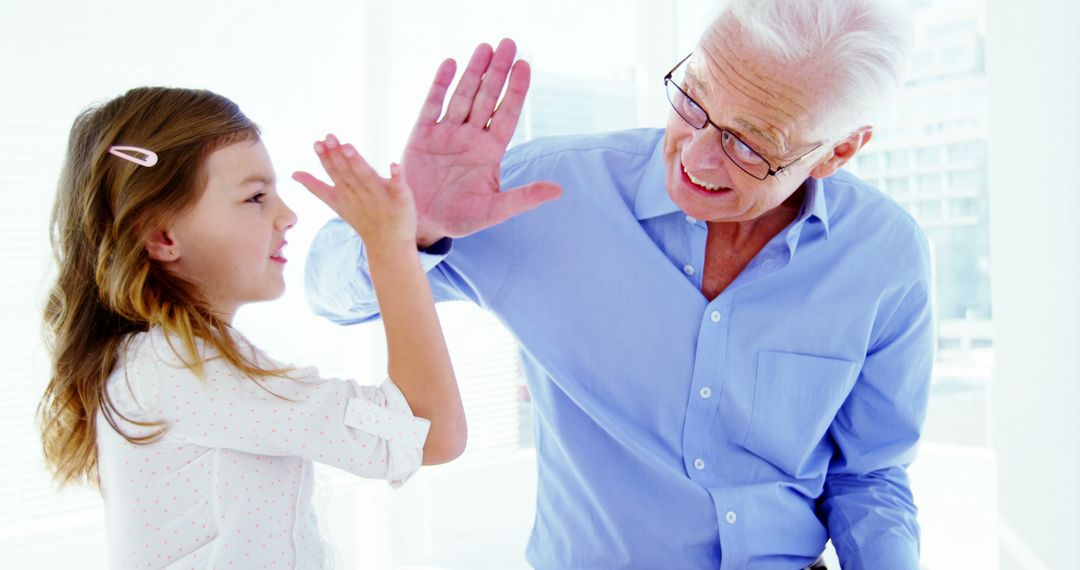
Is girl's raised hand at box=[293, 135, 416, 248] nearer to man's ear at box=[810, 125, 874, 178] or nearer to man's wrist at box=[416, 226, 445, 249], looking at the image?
man's wrist at box=[416, 226, 445, 249]

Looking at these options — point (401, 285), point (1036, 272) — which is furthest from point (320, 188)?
point (1036, 272)

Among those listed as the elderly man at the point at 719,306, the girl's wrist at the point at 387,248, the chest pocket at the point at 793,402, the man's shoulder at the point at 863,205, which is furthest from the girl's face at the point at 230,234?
the man's shoulder at the point at 863,205

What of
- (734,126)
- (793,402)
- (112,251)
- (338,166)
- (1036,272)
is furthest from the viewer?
(1036,272)

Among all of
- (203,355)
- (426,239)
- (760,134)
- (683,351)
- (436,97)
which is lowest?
(683,351)

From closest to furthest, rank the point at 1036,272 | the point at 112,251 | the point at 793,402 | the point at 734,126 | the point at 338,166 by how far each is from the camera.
→ the point at 338,166 → the point at 112,251 → the point at 734,126 → the point at 793,402 → the point at 1036,272

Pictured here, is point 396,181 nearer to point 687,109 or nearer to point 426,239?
point 426,239

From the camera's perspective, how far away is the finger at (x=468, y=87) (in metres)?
1.31

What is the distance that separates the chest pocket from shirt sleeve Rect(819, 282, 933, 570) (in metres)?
0.07

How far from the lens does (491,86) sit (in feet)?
4.32

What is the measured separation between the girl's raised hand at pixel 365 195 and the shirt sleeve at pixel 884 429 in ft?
2.91

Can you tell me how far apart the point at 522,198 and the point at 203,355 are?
485 mm

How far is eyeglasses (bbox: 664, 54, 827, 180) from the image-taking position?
1.40 meters

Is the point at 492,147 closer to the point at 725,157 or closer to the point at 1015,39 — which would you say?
the point at 725,157

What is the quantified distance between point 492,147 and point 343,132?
7.68ft
